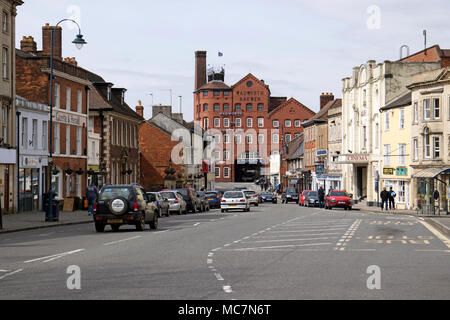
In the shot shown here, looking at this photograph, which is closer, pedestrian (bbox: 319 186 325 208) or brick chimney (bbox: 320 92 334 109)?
pedestrian (bbox: 319 186 325 208)

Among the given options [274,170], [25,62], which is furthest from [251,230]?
[274,170]

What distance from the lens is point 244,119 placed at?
14825 cm

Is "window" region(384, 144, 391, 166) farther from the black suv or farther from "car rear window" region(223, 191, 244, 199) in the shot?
the black suv

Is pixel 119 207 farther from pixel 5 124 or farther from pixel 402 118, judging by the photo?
pixel 402 118

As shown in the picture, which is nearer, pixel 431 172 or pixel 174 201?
pixel 174 201

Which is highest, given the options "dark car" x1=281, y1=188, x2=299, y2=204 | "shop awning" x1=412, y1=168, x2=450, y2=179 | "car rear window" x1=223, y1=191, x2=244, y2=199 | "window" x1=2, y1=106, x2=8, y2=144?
"window" x1=2, y1=106, x2=8, y2=144

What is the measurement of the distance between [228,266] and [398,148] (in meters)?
52.4

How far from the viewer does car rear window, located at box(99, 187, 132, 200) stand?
28.4m

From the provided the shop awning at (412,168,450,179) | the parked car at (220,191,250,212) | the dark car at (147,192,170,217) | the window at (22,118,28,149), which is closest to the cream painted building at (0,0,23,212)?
the window at (22,118,28,149)

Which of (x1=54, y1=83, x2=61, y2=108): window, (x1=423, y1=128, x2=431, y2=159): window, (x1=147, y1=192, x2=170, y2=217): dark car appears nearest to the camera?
(x1=147, y1=192, x2=170, y2=217): dark car

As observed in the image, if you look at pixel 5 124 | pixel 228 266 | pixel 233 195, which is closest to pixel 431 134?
pixel 233 195

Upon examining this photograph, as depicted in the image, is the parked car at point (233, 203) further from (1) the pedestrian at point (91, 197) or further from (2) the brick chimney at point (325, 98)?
(2) the brick chimney at point (325, 98)

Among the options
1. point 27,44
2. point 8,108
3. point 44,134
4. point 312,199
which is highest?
point 27,44

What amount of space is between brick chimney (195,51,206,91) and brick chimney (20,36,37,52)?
290 feet
